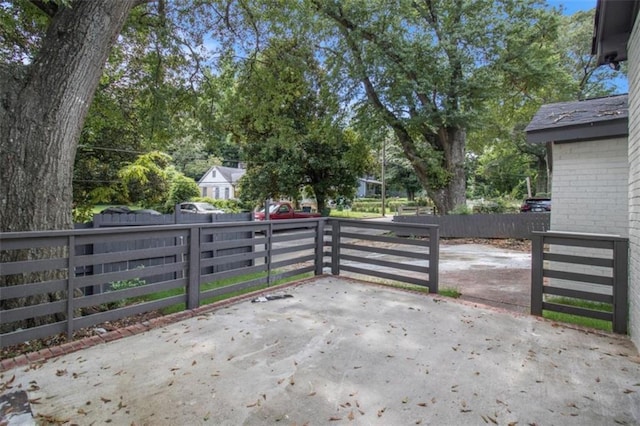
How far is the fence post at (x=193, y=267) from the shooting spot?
416 centimetres

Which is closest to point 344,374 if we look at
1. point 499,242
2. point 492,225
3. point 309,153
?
point 499,242

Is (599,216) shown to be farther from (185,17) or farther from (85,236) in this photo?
(185,17)

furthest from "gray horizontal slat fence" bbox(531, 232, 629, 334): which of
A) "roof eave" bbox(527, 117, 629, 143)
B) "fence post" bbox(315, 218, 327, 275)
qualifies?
→ "fence post" bbox(315, 218, 327, 275)

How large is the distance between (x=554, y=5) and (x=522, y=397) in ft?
51.8

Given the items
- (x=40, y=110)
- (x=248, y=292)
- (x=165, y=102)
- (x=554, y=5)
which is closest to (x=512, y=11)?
(x=554, y=5)

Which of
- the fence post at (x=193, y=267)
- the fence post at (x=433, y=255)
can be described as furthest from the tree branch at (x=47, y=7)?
the fence post at (x=433, y=255)

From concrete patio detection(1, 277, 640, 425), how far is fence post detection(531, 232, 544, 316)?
211 mm

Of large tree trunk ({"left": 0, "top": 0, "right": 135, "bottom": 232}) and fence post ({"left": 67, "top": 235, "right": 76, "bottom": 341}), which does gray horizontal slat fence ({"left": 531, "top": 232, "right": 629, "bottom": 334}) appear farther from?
large tree trunk ({"left": 0, "top": 0, "right": 135, "bottom": 232})

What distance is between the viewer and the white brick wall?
4.65m

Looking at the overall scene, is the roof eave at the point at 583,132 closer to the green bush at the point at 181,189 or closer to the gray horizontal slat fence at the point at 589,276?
the gray horizontal slat fence at the point at 589,276

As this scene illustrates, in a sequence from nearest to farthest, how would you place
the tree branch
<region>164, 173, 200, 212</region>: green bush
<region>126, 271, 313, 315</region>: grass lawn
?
1. the tree branch
2. <region>126, 271, 313, 315</region>: grass lawn
3. <region>164, 173, 200, 212</region>: green bush

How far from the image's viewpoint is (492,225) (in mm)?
12664

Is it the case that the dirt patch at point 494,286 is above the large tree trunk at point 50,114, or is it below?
below

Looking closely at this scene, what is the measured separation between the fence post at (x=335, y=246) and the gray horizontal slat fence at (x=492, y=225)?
25.4 feet
